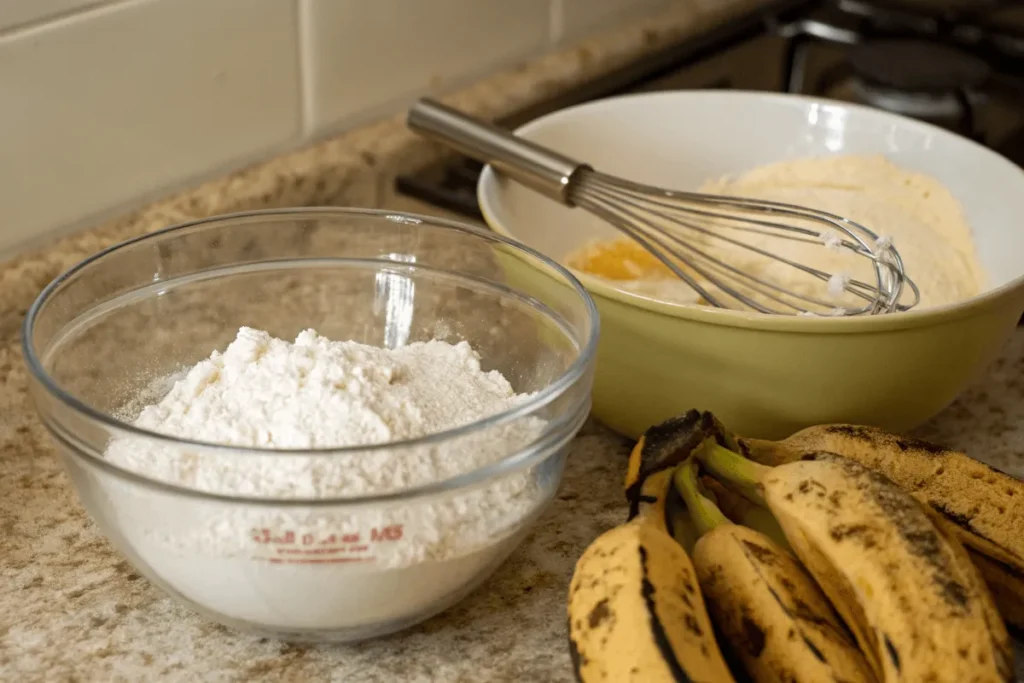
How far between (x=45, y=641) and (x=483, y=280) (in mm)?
267

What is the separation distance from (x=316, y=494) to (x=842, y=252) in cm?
38

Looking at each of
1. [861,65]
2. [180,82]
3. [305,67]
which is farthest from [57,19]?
[861,65]

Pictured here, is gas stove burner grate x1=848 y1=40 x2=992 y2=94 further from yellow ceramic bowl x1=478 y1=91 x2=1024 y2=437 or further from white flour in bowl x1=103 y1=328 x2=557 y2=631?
white flour in bowl x1=103 y1=328 x2=557 y2=631

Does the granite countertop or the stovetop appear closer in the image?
the granite countertop

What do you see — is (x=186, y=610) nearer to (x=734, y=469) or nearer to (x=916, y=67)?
(x=734, y=469)

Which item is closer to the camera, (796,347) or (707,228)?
(796,347)

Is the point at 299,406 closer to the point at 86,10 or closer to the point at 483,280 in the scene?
the point at 483,280

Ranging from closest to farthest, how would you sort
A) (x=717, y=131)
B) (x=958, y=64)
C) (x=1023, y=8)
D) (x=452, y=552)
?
(x=452, y=552) → (x=717, y=131) → (x=958, y=64) → (x=1023, y=8)

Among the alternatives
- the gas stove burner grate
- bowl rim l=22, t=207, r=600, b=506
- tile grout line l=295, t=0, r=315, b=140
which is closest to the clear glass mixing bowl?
bowl rim l=22, t=207, r=600, b=506

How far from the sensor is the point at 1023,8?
1.18m

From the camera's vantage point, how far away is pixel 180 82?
710 mm

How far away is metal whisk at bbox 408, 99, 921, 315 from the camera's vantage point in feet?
1.99

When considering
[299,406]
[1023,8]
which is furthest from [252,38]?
[1023,8]

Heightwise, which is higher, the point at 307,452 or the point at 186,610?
the point at 307,452
